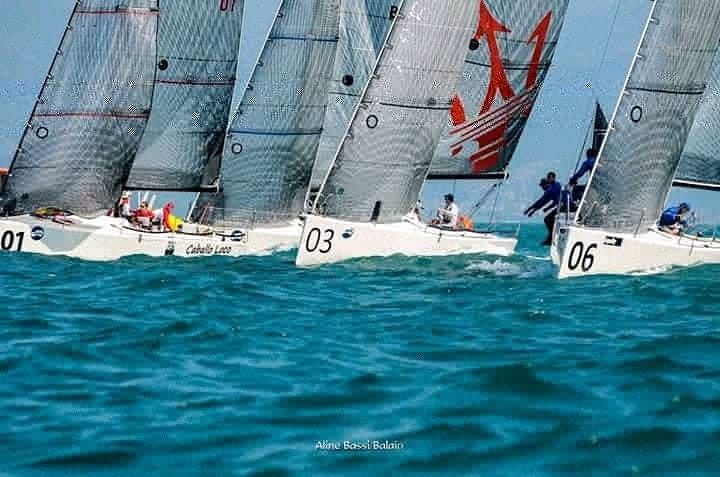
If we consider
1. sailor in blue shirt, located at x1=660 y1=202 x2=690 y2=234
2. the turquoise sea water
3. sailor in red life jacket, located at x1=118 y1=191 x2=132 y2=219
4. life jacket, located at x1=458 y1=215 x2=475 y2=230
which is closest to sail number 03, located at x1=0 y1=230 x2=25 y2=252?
sailor in red life jacket, located at x1=118 y1=191 x2=132 y2=219

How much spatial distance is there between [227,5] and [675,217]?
12126mm

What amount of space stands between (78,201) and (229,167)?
5.96m

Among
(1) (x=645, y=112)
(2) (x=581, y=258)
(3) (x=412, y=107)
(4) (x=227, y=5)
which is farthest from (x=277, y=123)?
(2) (x=581, y=258)

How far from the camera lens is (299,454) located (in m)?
8.41

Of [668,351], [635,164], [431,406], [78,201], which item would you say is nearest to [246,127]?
[78,201]

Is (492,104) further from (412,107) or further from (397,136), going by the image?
(397,136)

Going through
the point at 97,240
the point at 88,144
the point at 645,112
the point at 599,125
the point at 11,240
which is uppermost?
the point at 645,112

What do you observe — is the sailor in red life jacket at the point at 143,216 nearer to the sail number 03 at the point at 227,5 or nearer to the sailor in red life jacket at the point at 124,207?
the sailor in red life jacket at the point at 124,207

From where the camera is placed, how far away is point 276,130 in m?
31.8

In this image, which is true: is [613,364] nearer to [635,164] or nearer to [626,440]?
[626,440]

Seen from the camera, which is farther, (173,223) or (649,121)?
(173,223)

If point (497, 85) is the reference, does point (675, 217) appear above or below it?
below

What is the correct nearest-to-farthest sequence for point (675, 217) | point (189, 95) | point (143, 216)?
point (675, 217)
point (143, 216)
point (189, 95)

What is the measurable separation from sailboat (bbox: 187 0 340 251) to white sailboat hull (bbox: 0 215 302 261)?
8.83 feet
